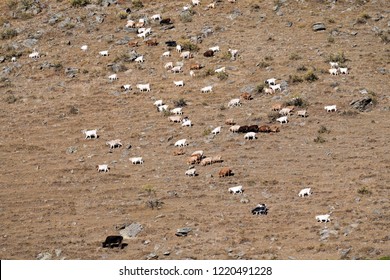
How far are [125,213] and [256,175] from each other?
563cm

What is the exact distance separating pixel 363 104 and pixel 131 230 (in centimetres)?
1400

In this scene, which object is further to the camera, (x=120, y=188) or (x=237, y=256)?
(x=120, y=188)

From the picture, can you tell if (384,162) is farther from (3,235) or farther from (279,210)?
(3,235)

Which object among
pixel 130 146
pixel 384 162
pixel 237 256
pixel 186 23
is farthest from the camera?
pixel 186 23

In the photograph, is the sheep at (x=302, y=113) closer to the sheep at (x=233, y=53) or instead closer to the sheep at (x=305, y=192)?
the sheep at (x=305, y=192)

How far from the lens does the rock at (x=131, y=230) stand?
29.1 metres

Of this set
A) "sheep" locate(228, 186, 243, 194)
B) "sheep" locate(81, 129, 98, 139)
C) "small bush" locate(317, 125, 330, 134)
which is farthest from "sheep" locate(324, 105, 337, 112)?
"sheep" locate(81, 129, 98, 139)

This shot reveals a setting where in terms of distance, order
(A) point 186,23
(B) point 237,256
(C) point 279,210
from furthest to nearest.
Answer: (A) point 186,23, (C) point 279,210, (B) point 237,256

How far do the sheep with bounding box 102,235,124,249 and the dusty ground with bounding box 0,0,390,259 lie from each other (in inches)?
9.8

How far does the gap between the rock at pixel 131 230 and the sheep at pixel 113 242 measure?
0.57 meters

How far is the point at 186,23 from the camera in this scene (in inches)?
1895

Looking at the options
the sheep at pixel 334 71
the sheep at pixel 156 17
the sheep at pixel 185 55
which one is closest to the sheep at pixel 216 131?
the sheep at pixel 334 71

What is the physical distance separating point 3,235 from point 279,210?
1056 cm

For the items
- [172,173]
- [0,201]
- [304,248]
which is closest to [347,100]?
[172,173]
